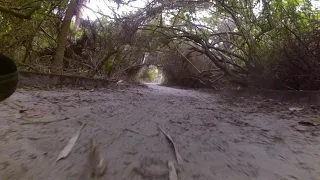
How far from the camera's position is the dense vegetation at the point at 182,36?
3.76 m

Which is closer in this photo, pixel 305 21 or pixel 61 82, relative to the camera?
pixel 305 21

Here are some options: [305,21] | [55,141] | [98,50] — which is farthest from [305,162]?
[98,50]

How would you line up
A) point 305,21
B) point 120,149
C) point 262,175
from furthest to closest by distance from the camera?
point 305,21, point 120,149, point 262,175

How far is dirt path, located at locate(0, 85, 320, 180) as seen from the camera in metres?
1.12

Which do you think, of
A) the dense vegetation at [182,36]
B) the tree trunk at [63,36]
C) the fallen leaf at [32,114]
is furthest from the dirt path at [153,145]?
the tree trunk at [63,36]

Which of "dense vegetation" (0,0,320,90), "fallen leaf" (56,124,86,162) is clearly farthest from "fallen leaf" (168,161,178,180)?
"dense vegetation" (0,0,320,90)

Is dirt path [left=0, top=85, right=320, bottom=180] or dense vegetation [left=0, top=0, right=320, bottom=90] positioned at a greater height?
dense vegetation [left=0, top=0, right=320, bottom=90]

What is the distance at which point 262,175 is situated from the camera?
1139 mm

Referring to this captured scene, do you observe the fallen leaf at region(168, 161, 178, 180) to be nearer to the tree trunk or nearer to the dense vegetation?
the dense vegetation

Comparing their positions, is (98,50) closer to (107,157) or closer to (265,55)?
(265,55)

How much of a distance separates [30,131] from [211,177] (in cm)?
125

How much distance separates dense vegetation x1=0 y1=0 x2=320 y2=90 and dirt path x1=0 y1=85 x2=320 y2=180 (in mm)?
1886

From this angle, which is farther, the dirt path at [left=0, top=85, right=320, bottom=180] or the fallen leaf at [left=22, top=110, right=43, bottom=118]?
the fallen leaf at [left=22, top=110, right=43, bottom=118]

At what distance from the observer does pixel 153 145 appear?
1514 mm
